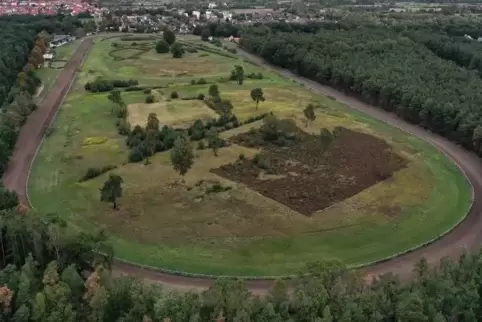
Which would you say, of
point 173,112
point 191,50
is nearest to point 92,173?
point 173,112

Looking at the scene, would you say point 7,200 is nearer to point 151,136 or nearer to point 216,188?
point 216,188

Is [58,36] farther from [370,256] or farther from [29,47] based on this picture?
[370,256]

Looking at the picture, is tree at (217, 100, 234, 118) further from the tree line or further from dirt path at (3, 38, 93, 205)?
the tree line

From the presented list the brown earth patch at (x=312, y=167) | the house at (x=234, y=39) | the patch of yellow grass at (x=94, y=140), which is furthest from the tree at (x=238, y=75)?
the house at (x=234, y=39)

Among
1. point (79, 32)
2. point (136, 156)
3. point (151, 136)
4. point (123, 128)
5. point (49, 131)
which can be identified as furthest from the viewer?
point (79, 32)

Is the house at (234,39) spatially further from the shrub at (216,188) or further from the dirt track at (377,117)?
the shrub at (216,188)

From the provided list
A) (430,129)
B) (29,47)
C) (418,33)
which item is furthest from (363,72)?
(29,47)

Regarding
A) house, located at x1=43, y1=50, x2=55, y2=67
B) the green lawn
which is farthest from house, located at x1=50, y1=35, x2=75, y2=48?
house, located at x1=43, y1=50, x2=55, y2=67
